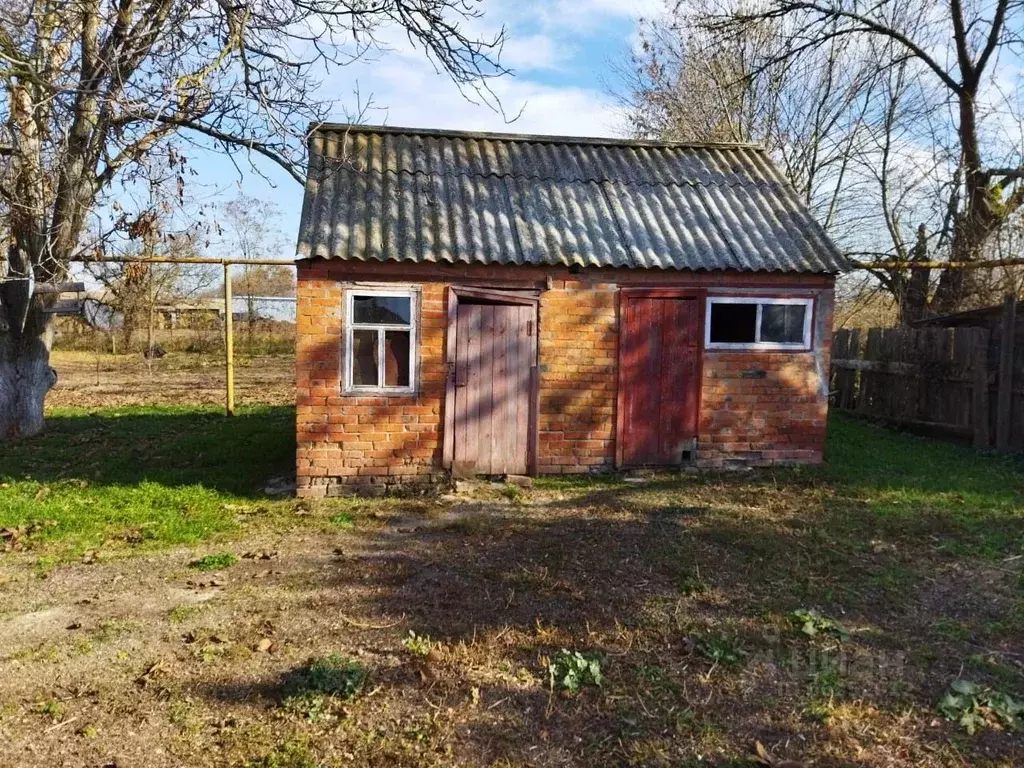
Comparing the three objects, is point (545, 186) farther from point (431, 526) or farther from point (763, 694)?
point (763, 694)

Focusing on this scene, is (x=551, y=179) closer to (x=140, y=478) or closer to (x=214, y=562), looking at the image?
(x=140, y=478)

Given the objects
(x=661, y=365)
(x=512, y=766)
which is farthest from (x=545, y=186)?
(x=512, y=766)

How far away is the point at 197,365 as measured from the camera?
876 inches

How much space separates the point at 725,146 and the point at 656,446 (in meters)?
5.09

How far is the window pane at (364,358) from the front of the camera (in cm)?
822

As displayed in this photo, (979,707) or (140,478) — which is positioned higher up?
(140,478)

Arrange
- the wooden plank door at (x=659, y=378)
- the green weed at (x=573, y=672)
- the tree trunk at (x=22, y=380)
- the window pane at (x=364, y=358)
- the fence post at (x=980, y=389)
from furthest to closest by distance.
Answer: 1. the fence post at (x=980, y=389)
2. the tree trunk at (x=22, y=380)
3. the wooden plank door at (x=659, y=378)
4. the window pane at (x=364, y=358)
5. the green weed at (x=573, y=672)

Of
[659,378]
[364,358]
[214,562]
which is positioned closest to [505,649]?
[214,562]

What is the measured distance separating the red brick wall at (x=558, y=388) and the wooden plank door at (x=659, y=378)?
0.16 meters

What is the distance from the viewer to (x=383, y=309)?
8266mm

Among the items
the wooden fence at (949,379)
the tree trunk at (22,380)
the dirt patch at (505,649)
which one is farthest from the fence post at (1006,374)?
the tree trunk at (22,380)

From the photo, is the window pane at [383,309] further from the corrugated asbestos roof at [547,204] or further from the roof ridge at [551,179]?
the roof ridge at [551,179]

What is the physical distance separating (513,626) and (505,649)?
0.99 feet

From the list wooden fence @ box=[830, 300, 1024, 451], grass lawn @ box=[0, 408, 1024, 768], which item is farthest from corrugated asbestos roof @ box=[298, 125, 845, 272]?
wooden fence @ box=[830, 300, 1024, 451]
